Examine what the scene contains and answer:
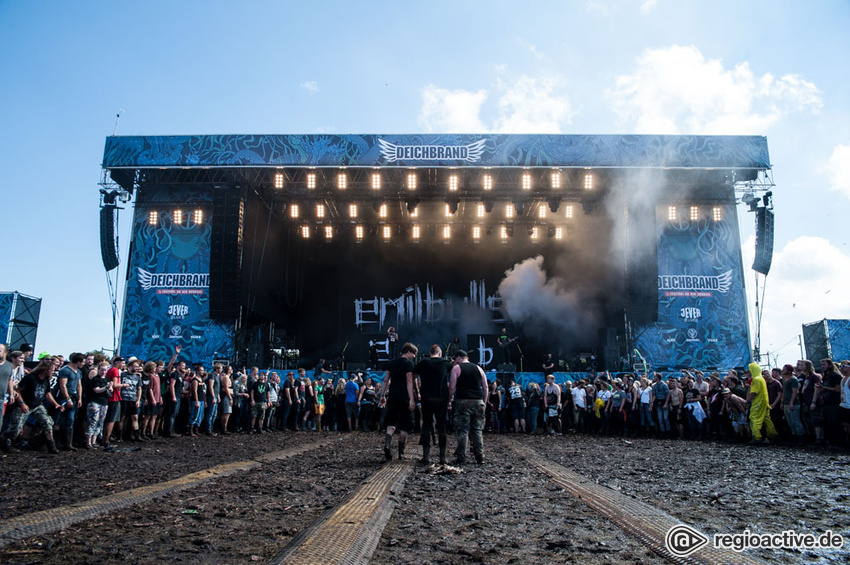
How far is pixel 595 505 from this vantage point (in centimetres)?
466

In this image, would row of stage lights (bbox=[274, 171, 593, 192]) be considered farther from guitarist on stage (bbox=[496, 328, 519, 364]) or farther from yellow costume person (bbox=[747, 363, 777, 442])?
yellow costume person (bbox=[747, 363, 777, 442])

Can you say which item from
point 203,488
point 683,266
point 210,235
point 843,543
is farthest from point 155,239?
point 843,543

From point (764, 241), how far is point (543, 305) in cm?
962

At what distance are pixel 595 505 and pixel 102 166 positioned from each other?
23281 millimetres

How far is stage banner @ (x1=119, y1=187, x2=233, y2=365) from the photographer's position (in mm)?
22094

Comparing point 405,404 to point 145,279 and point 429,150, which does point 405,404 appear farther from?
point 145,279

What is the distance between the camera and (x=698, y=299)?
73.4 ft

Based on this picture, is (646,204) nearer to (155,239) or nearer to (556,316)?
(556,316)

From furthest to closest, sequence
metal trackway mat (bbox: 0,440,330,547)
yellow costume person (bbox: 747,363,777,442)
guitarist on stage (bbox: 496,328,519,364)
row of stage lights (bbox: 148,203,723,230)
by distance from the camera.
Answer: guitarist on stage (bbox: 496,328,519,364) → row of stage lights (bbox: 148,203,723,230) → yellow costume person (bbox: 747,363,777,442) → metal trackway mat (bbox: 0,440,330,547)

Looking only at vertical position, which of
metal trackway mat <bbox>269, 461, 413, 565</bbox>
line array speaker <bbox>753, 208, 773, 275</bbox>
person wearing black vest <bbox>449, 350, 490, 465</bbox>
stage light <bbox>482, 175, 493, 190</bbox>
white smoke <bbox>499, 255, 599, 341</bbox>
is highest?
stage light <bbox>482, 175, 493, 190</bbox>

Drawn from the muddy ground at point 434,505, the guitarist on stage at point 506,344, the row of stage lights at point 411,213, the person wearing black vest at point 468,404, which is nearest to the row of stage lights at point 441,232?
the row of stage lights at point 411,213

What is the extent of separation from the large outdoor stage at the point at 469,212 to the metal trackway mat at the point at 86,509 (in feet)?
53.4

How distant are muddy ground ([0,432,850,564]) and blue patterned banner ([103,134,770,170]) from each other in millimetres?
15092

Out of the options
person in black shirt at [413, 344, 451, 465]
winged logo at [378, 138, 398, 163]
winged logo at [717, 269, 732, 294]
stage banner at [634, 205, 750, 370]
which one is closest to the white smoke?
stage banner at [634, 205, 750, 370]
